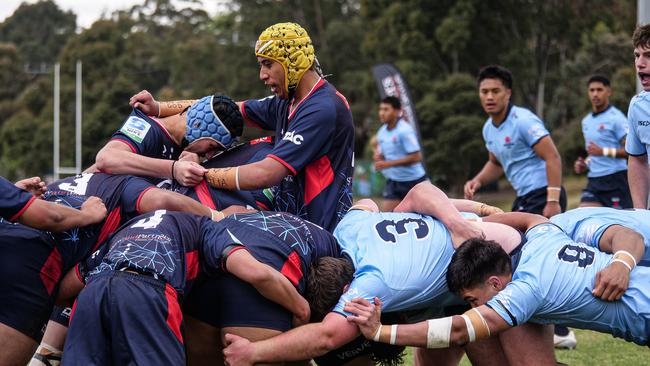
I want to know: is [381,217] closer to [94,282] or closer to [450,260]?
[450,260]

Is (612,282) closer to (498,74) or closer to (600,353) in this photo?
(600,353)

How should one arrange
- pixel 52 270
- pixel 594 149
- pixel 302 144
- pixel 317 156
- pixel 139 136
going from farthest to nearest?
1. pixel 594 149
2. pixel 139 136
3. pixel 317 156
4. pixel 302 144
5. pixel 52 270

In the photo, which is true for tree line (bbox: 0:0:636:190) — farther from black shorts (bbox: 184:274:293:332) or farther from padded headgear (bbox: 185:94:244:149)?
black shorts (bbox: 184:274:293:332)

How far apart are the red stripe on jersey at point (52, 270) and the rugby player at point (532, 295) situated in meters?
1.66

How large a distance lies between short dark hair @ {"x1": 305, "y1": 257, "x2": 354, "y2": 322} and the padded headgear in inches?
53.3

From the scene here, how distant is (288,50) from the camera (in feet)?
17.5

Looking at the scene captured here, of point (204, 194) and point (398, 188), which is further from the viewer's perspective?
point (398, 188)

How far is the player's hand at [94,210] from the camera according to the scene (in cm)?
468

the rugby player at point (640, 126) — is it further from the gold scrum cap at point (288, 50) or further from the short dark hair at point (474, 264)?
the gold scrum cap at point (288, 50)

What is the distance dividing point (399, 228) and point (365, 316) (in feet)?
2.41

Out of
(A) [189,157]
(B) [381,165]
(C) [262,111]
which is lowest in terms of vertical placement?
(B) [381,165]

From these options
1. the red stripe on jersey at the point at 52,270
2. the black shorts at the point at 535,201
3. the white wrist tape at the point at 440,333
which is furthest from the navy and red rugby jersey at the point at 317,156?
the black shorts at the point at 535,201

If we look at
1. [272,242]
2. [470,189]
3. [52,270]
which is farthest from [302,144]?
[470,189]

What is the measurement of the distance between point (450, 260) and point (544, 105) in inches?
1354
